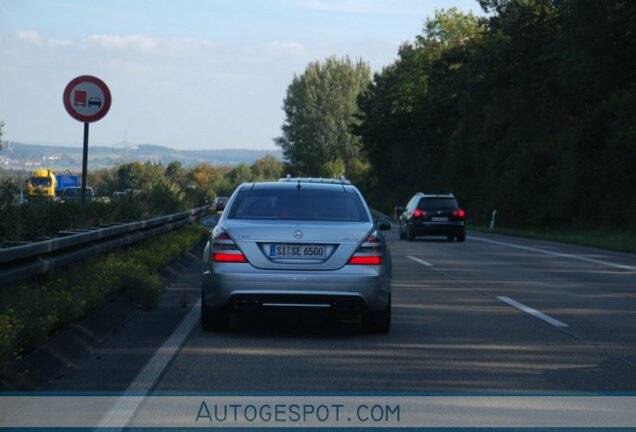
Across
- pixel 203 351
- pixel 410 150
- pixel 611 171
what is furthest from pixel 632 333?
pixel 410 150

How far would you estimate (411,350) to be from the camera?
9805mm

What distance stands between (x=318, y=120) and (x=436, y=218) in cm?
8298

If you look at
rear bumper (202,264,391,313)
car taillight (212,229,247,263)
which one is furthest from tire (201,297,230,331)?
car taillight (212,229,247,263)

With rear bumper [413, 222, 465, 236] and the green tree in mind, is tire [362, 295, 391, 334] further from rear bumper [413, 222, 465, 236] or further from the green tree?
the green tree

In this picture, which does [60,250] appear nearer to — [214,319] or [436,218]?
[214,319]

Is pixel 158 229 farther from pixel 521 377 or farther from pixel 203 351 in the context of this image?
pixel 521 377

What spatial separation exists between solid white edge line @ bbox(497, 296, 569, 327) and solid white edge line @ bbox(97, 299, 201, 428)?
388 centimetres

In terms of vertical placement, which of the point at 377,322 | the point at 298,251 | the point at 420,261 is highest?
the point at 298,251

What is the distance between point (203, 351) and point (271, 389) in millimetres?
1965

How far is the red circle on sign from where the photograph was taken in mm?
15875

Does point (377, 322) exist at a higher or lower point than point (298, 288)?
lower

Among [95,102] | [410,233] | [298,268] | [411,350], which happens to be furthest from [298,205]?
[410,233]

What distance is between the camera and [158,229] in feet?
69.7

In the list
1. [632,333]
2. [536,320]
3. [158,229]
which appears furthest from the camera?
[158,229]
